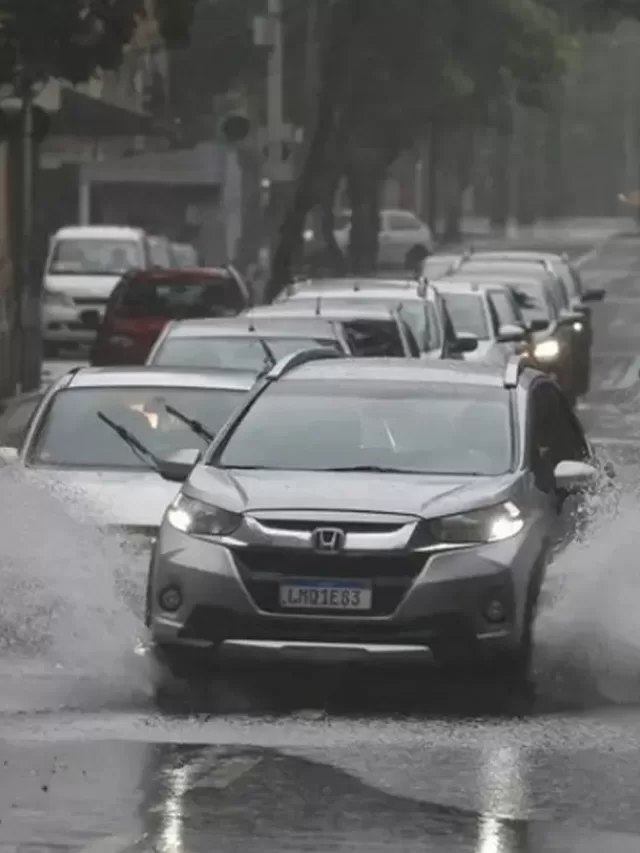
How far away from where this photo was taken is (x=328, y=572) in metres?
11.4

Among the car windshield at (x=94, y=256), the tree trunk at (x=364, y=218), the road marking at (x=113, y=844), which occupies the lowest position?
the tree trunk at (x=364, y=218)

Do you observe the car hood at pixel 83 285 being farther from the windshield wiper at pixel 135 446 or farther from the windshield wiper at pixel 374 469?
the windshield wiper at pixel 374 469

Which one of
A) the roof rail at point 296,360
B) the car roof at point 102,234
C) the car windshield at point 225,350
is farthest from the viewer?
the car roof at point 102,234

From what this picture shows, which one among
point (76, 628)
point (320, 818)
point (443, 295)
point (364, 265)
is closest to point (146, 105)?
point (364, 265)

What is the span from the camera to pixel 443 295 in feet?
97.8

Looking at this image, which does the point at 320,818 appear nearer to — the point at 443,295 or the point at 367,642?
the point at 367,642

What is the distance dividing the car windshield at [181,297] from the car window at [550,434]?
701 inches

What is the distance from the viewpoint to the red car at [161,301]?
30664mm

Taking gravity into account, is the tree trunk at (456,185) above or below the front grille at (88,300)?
below

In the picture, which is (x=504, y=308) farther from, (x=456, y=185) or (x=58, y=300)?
(x=456, y=185)

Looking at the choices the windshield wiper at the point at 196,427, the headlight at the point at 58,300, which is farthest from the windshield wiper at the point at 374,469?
the headlight at the point at 58,300

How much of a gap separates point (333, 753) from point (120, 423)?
5.64 metres

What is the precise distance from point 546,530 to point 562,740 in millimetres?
1761

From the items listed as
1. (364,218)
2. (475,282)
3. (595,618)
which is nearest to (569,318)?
Answer: (475,282)
